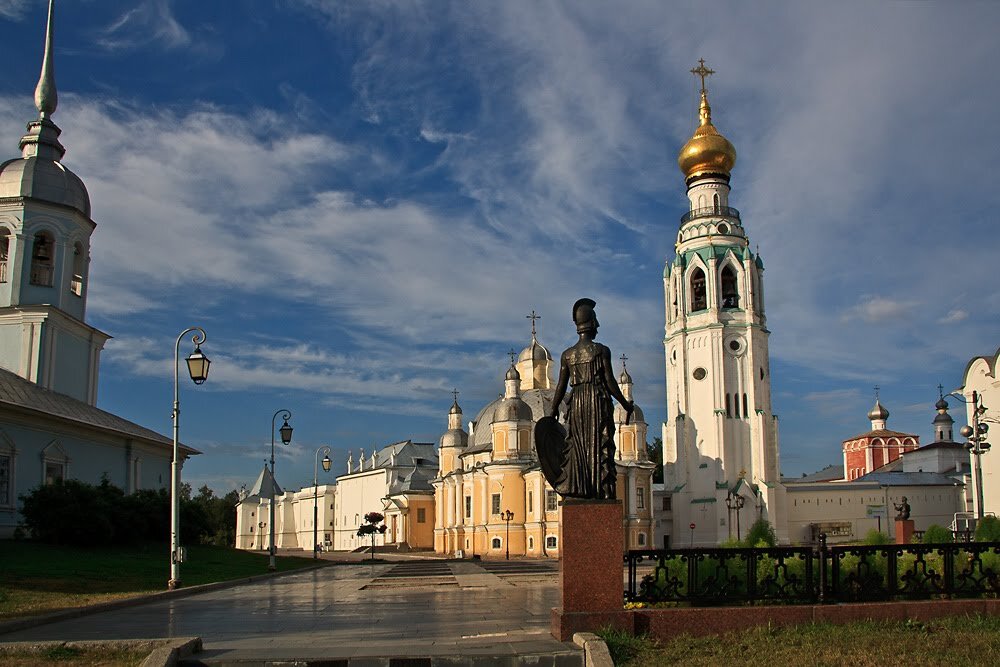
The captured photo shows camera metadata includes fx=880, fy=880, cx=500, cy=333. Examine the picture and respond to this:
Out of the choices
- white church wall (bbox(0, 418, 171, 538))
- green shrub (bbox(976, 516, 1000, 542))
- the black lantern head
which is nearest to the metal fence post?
the black lantern head

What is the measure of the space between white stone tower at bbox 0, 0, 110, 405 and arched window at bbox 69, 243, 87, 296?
40mm

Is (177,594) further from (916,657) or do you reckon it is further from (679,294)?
(679,294)

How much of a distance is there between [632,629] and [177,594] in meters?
12.3

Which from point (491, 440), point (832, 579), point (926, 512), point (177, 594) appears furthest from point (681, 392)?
point (832, 579)

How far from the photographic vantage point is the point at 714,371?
63.0 m

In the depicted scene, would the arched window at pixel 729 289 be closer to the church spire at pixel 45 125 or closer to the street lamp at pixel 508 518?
the street lamp at pixel 508 518

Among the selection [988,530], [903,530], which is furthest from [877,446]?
[903,530]

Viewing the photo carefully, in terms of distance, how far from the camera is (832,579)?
10.7m

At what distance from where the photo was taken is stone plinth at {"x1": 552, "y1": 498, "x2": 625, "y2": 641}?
9945 millimetres

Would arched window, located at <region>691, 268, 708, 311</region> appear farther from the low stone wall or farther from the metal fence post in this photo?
the low stone wall

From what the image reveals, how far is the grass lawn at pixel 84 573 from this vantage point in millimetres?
15383

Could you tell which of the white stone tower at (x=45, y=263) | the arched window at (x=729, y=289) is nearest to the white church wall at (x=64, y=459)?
the white stone tower at (x=45, y=263)

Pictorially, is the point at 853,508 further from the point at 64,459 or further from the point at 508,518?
the point at 64,459

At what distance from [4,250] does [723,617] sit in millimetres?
33055
